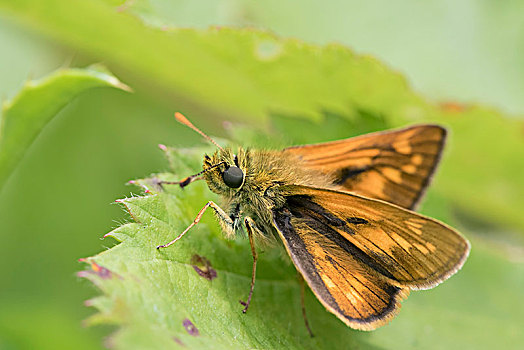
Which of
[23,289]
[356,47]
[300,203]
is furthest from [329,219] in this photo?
[356,47]

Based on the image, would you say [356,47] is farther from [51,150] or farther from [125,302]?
[125,302]

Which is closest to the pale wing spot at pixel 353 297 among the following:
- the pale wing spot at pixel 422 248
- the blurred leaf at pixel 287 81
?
the pale wing spot at pixel 422 248

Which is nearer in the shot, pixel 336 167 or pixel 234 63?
pixel 336 167

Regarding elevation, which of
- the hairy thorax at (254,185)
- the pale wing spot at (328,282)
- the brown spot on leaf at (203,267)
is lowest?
the pale wing spot at (328,282)

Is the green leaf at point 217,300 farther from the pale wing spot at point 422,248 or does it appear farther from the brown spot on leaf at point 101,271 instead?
the pale wing spot at point 422,248

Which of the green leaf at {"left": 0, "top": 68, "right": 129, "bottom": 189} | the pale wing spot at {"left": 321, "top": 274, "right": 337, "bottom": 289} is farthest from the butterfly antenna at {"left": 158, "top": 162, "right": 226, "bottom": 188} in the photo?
the pale wing spot at {"left": 321, "top": 274, "right": 337, "bottom": 289}

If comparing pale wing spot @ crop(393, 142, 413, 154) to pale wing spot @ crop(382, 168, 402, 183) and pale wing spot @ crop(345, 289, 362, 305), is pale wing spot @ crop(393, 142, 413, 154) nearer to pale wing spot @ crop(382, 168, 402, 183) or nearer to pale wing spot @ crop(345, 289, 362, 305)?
pale wing spot @ crop(382, 168, 402, 183)
